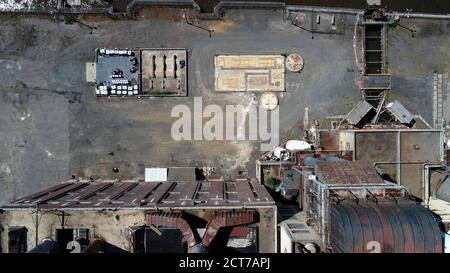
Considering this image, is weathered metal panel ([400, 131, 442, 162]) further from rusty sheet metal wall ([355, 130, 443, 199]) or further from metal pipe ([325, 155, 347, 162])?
metal pipe ([325, 155, 347, 162])

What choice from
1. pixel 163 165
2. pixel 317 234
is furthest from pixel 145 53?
pixel 317 234

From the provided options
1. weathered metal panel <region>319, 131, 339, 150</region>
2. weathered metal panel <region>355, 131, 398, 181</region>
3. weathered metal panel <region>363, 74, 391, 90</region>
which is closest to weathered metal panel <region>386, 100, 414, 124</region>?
weathered metal panel <region>363, 74, 391, 90</region>

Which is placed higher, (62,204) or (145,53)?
(145,53)

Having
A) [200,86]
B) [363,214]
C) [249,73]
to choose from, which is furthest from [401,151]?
[200,86]

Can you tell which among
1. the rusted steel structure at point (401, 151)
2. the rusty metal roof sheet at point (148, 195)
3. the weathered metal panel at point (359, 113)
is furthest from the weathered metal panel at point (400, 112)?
the rusty metal roof sheet at point (148, 195)

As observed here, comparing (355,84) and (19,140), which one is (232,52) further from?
(19,140)

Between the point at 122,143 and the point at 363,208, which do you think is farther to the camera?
the point at 122,143

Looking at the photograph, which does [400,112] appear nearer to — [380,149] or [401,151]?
[401,151]
